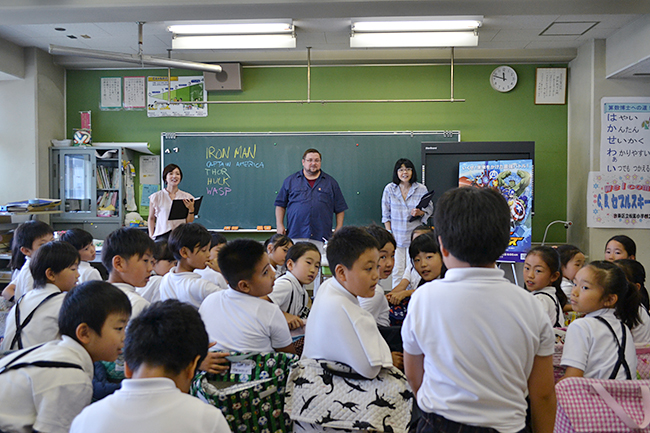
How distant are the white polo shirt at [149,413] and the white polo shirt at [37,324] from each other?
80cm

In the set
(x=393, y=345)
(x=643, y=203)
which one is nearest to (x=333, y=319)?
(x=393, y=345)

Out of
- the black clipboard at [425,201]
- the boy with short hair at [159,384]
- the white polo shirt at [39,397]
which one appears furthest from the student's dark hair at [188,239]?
the black clipboard at [425,201]

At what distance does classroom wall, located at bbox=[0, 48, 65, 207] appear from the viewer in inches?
199

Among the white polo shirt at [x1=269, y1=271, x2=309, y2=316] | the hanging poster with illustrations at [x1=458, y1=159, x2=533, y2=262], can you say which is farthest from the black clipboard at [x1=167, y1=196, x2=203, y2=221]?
the hanging poster with illustrations at [x1=458, y1=159, x2=533, y2=262]

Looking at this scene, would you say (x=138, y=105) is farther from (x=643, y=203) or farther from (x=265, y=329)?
(x=643, y=203)

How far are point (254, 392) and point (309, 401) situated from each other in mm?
157

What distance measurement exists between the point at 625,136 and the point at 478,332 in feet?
15.3

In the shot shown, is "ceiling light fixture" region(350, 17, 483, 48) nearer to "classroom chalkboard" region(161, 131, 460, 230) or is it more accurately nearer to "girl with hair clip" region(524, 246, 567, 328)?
"classroom chalkboard" region(161, 131, 460, 230)

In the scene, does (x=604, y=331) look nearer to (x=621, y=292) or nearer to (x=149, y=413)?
(x=621, y=292)

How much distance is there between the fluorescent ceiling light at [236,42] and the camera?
448cm

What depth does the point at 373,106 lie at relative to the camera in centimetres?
527

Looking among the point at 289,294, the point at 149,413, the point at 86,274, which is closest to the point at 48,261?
the point at 86,274

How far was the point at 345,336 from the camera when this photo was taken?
1.33 m

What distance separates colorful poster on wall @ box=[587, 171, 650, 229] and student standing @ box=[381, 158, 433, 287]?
170 centimetres
